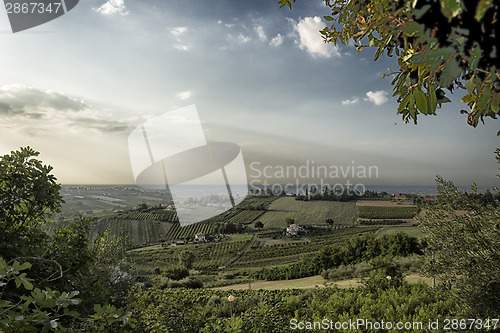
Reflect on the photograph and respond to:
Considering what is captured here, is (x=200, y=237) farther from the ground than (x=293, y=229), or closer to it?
farther from the ground

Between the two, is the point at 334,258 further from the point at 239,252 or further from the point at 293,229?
the point at 239,252

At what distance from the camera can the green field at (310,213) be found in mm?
37469

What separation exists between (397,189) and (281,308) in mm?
32121

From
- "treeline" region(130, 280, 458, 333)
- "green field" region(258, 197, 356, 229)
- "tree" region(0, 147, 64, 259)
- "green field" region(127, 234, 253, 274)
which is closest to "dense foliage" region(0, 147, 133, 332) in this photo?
"tree" region(0, 147, 64, 259)

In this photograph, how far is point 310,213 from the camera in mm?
39125

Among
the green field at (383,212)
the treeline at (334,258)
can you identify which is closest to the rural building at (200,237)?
the treeline at (334,258)

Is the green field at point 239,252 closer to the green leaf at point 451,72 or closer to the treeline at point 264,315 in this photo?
the treeline at point 264,315

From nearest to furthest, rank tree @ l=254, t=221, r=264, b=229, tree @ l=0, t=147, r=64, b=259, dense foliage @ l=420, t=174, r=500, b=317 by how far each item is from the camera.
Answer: tree @ l=0, t=147, r=64, b=259
dense foliage @ l=420, t=174, r=500, b=317
tree @ l=254, t=221, r=264, b=229

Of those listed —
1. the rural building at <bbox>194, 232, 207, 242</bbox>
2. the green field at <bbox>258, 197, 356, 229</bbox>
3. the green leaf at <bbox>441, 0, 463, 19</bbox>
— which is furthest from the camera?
the green field at <bbox>258, 197, 356, 229</bbox>

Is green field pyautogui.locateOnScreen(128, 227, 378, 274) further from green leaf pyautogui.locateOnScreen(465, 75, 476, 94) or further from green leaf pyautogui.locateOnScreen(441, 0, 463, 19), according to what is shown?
green leaf pyautogui.locateOnScreen(441, 0, 463, 19)

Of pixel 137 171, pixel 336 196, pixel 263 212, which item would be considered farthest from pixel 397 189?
pixel 137 171

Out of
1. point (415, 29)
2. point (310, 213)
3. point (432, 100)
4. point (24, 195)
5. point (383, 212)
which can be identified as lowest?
point (383, 212)

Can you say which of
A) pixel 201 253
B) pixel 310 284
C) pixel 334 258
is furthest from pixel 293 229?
pixel 310 284

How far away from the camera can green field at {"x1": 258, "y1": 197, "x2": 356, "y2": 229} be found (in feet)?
123
